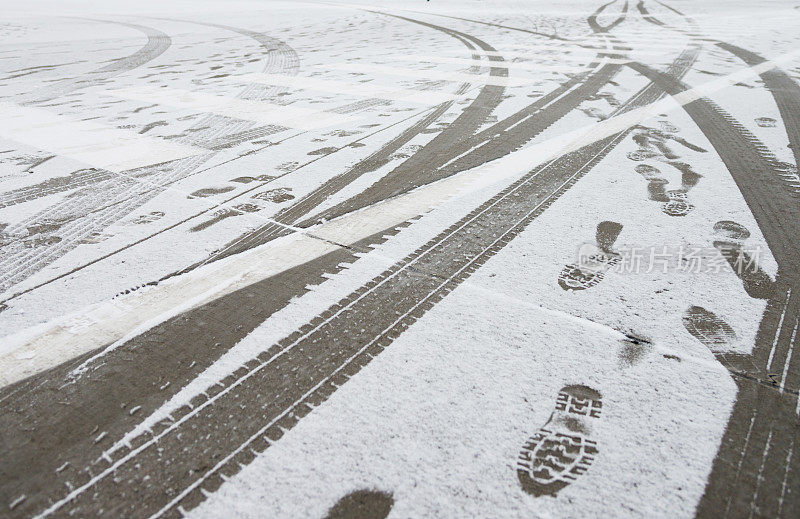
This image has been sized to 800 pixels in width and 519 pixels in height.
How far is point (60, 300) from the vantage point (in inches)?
72.7

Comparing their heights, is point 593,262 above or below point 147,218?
above

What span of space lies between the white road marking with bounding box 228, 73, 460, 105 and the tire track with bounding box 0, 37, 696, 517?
240 centimetres

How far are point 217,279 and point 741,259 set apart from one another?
2.00 metres

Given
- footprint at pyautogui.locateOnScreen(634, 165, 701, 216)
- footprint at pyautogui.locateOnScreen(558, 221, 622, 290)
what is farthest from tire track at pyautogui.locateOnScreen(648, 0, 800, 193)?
footprint at pyautogui.locateOnScreen(558, 221, 622, 290)

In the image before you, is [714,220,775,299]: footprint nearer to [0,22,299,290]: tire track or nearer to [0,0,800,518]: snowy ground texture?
[0,0,800,518]: snowy ground texture

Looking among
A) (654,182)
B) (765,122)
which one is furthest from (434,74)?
(654,182)

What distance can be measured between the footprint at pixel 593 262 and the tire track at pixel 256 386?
0.98ft

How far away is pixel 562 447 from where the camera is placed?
4.12 feet

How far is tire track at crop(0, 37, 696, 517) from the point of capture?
1174 mm

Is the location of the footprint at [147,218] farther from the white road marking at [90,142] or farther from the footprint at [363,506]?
the footprint at [363,506]

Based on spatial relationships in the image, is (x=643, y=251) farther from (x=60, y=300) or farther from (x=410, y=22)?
(x=410, y=22)

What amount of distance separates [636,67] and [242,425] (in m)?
5.43

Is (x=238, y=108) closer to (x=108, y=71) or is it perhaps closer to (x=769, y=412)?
(x=108, y=71)

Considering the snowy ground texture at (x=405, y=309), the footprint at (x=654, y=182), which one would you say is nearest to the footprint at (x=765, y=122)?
the snowy ground texture at (x=405, y=309)
